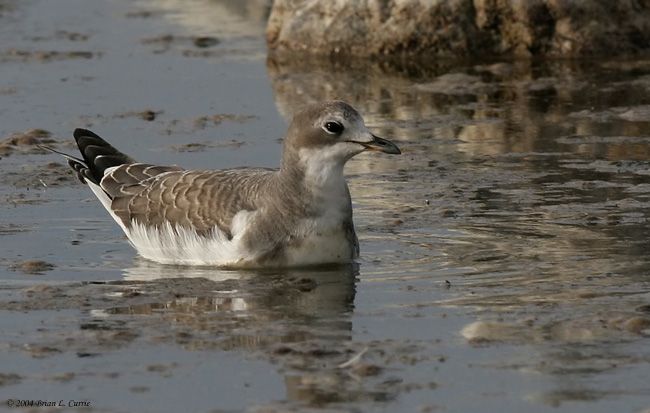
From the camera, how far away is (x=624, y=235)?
413 inches

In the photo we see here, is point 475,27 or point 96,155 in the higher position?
point 475,27

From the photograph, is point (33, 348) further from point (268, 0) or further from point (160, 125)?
point (268, 0)

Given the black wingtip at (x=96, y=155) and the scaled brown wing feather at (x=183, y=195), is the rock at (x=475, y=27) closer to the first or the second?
the black wingtip at (x=96, y=155)

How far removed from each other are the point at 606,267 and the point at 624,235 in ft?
2.84

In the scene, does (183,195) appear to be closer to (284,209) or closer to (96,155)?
(284,209)

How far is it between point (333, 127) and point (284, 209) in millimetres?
653

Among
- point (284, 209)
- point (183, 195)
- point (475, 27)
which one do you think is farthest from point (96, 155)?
point (475, 27)

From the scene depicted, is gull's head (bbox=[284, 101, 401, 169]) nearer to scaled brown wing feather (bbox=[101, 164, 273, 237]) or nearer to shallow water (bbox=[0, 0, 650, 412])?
scaled brown wing feather (bbox=[101, 164, 273, 237])

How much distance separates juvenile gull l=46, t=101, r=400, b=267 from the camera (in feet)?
32.8

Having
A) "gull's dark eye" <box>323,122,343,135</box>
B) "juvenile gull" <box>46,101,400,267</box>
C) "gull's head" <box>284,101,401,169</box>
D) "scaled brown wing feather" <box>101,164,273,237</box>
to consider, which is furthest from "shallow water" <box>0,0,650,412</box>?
"gull's dark eye" <box>323,122,343,135</box>

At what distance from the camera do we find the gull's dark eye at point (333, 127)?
32.6 ft

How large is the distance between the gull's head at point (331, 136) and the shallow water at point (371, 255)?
0.80 meters

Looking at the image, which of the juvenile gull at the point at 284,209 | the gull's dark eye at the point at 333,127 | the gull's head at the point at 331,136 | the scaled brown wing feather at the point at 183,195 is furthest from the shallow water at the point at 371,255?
the gull's dark eye at the point at 333,127

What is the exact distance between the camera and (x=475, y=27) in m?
17.3
